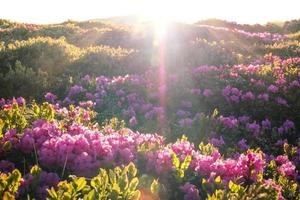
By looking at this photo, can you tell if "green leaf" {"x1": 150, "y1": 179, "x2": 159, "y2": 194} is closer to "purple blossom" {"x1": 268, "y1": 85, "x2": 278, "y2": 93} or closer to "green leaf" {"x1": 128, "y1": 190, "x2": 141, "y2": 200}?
"green leaf" {"x1": 128, "y1": 190, "x2": 141, "y2": 200}

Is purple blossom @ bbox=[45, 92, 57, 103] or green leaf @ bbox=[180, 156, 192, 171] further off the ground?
green leaf @ bbox=[180, 156, 192, 171]

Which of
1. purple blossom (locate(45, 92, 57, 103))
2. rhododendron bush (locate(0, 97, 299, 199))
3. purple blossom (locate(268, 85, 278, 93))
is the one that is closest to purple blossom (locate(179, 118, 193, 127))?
rhododendron bush (locate(0, 97, 299, 199))

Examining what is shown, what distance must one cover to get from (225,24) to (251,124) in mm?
31700

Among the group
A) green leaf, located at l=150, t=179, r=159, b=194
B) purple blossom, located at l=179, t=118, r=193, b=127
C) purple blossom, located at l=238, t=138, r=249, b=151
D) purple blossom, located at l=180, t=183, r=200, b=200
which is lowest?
purple blossom, located at l=238, t=138, r=249, b=151

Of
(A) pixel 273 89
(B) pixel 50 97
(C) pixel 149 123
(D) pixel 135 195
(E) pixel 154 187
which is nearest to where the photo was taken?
(D) pixel 135 195

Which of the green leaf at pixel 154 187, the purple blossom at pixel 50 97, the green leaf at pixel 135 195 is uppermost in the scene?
the green leaf at pixel 135 195

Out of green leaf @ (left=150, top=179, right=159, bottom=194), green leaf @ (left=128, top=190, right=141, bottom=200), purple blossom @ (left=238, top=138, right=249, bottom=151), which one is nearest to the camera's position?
green leaf @ (left=128, top=190, right=141, bottom=200)

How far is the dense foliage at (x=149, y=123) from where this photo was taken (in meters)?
6.08

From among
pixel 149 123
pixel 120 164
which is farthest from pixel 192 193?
pixel 149 123

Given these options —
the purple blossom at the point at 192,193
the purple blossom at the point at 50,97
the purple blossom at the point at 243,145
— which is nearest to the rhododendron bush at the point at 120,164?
the purple blossom at the point at 192,193

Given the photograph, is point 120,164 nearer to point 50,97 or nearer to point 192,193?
point 192,193

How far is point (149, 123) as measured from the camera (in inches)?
436

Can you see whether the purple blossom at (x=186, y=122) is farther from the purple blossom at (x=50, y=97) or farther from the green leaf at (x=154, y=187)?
the green leaf at (x=154, y=187)

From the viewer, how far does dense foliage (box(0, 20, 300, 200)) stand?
608cm
